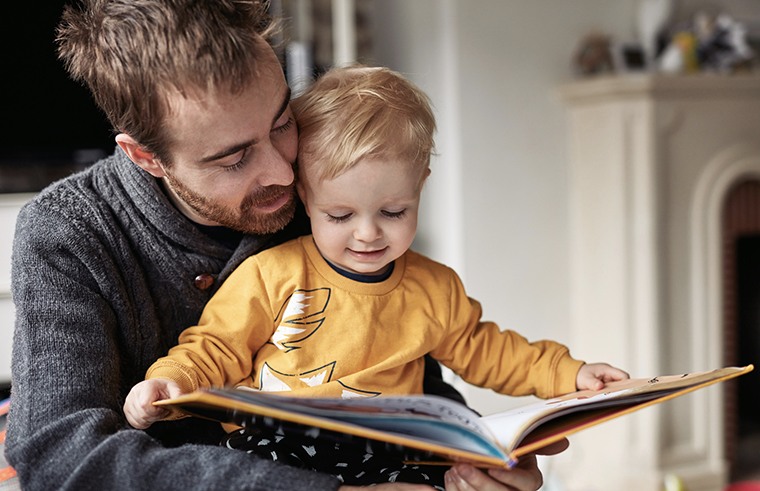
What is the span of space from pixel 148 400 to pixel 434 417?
30 cm

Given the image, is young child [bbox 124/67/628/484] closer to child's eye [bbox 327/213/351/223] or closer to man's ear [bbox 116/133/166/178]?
child's eye [bbox 327/213/351/223]

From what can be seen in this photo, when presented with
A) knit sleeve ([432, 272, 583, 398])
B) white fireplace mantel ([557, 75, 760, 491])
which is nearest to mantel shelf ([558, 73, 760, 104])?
white fireplace mantel ([557, 75, 760, 491])

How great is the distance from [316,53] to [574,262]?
123 cm

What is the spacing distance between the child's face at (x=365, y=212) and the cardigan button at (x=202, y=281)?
0.15 m

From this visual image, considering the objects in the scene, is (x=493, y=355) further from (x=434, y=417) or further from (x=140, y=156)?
(x=140, y=156)

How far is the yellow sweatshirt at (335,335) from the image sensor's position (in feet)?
3.50

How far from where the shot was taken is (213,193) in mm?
1053

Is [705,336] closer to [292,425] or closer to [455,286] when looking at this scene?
[455,286]

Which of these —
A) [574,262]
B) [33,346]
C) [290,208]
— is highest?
[290,208]

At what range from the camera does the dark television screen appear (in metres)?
2.52

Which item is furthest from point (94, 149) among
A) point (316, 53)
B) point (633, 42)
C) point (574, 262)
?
point (633, 42)

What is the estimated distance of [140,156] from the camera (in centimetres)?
107

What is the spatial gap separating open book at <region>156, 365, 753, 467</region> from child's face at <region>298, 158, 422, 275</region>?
28 cm

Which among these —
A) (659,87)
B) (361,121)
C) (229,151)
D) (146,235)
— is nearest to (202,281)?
(146,235)
